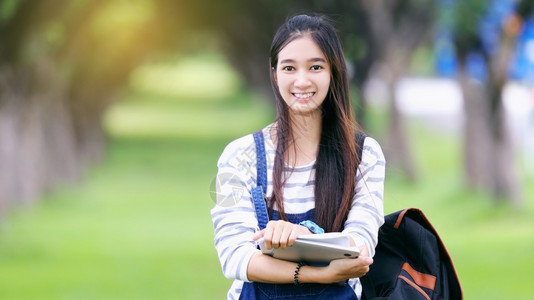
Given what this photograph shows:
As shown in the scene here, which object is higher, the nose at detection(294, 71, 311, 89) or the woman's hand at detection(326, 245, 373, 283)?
the nose at detection(294, 71, 311, 89)

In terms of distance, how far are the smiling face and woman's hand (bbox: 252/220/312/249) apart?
493 mm

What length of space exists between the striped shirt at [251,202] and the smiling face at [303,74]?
17 centimetres

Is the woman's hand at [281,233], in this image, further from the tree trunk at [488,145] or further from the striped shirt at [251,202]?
the tree trunk at [488,145]

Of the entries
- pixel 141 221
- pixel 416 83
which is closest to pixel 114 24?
pixel 141 221

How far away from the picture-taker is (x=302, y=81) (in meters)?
3.46

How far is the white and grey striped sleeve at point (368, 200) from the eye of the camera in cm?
338

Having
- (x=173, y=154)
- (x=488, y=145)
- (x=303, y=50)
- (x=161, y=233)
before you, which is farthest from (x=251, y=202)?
(x=173, y=154)

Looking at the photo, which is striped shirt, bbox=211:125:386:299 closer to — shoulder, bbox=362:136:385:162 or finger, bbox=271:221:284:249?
shoulder, bbox=362:136:385:162

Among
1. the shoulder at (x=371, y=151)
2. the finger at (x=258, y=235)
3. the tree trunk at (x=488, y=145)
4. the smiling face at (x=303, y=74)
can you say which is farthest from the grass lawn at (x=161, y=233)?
the finger at (x=258, y=235)

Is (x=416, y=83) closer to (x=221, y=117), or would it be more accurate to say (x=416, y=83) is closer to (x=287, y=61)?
(x=221, y=117)

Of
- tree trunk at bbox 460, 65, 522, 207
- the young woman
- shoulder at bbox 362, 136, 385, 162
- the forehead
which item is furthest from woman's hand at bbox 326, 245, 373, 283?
tree trunk at bbox 460, 65, 522, 207

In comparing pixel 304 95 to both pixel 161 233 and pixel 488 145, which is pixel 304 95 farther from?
pixel 488 145

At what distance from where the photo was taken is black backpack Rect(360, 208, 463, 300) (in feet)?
11.6

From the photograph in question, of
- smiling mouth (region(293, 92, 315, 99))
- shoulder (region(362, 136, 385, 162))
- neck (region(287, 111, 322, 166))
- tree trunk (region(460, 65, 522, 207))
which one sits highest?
smiling mouth (region(293, 92, 315, 99))
